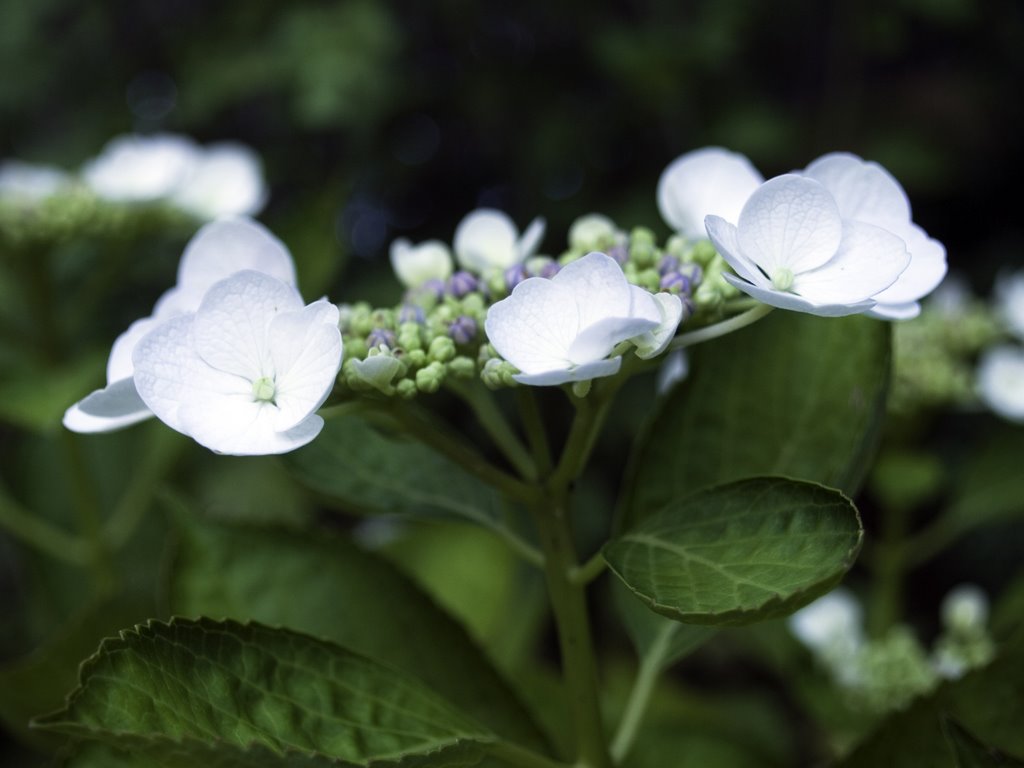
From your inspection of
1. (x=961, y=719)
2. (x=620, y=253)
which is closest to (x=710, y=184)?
(x=620, y=253)

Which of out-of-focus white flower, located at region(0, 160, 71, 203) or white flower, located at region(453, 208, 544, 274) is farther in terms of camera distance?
out-of-focus white flower, located at region(0, 160, 71, 203)

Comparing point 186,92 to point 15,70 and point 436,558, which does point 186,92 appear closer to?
point 15,70

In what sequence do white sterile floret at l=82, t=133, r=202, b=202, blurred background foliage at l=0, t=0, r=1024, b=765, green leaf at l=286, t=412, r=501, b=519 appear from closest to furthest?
green leaf at l=286, t=412, r=501, b=519 < white sterile floret at l=82, t=133, r=202, b=202 < blurred background foliage at l=0, t=0, r=1024, b=765

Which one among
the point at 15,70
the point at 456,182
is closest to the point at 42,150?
the point at 15,70

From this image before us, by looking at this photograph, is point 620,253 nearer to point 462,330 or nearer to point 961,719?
point 462,330

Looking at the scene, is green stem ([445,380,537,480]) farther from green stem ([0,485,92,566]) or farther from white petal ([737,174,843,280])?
green stem ([0,485,92,566])

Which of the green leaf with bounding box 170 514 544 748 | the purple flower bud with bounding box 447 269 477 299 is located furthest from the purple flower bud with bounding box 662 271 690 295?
the green leaf with bounding box 170 514 544 748
